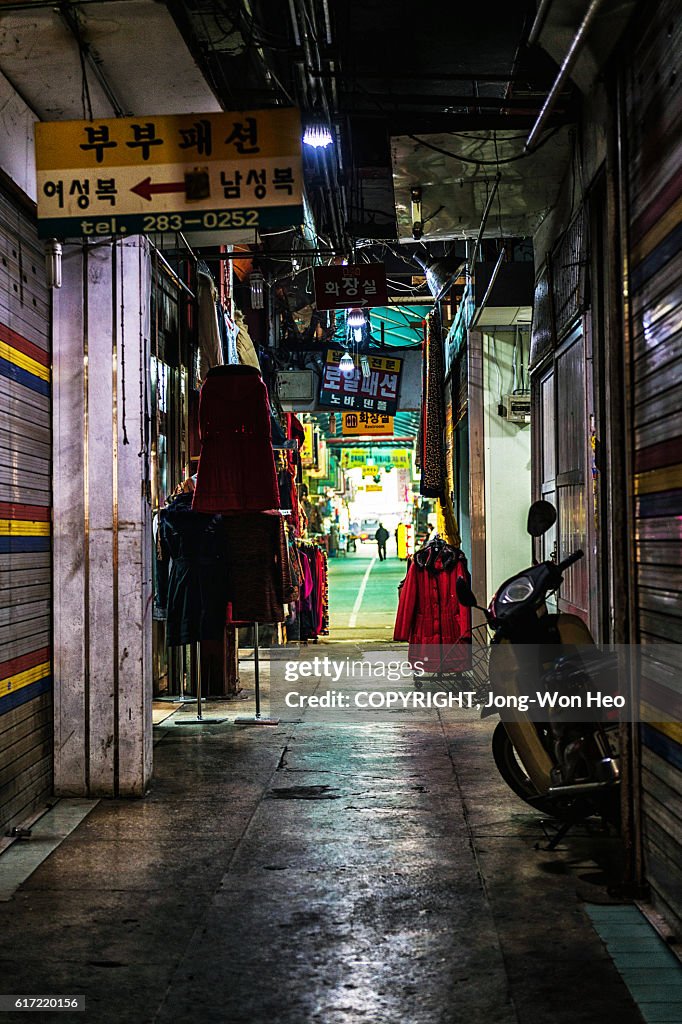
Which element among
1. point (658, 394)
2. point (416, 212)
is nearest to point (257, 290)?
point (416, 212)

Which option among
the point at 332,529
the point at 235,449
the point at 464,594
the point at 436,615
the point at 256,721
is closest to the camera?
the point at 464,594

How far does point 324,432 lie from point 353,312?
16186 mm

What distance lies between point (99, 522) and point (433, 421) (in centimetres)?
724

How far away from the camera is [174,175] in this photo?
16.5 feet

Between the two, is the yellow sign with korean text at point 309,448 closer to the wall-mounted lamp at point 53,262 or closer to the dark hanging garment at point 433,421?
the dark hanging garment at point 433,421

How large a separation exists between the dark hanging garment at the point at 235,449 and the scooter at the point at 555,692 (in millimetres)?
2598

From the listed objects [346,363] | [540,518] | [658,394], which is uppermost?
[346,363]

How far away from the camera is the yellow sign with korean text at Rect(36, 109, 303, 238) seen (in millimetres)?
5000

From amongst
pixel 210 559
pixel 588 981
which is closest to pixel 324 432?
pixel 210 559

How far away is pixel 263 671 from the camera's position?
41.2 feet

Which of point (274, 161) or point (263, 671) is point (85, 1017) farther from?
point (263, 671)

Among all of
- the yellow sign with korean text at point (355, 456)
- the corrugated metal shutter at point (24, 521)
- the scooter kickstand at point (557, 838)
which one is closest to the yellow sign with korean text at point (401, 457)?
the yellow sign with korean text at point (355, 456)

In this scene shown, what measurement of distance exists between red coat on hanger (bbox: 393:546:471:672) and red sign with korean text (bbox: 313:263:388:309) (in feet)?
12.2

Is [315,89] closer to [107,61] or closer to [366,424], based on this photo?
[107,61]
